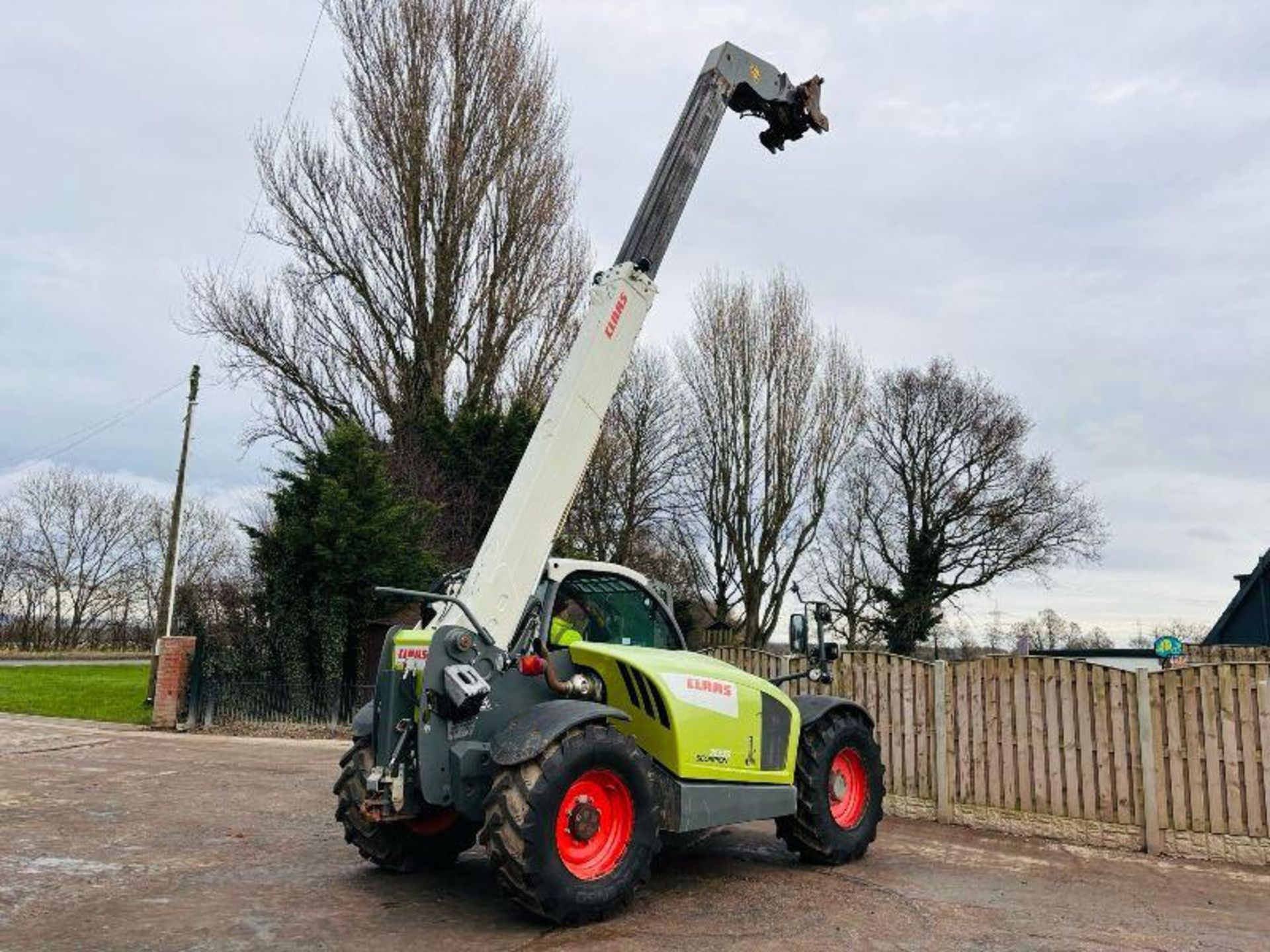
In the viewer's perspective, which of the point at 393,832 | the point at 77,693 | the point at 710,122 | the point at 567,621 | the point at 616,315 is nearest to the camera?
the point at 393,832

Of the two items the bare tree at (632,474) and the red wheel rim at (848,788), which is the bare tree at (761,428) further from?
the red wheel rim at (848,788)

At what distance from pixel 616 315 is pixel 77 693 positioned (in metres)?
20.7

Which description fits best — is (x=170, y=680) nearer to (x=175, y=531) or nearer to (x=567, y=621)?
(x=175, y=531)

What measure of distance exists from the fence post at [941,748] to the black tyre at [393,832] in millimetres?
4725

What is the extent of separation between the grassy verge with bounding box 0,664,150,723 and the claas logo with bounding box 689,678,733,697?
1391cm

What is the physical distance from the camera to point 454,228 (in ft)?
75.0

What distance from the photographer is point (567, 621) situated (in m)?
6.44

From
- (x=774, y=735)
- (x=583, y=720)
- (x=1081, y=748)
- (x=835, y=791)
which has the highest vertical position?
(x=583, y=720)

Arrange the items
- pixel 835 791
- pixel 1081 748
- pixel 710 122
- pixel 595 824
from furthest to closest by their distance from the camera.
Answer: pixel 1081 748, pixel 710 122, pixel 835 791, pixel 595 824

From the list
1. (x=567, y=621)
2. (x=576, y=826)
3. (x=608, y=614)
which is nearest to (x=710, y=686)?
(x=608, y=614)

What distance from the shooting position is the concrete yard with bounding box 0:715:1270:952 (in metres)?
4.99

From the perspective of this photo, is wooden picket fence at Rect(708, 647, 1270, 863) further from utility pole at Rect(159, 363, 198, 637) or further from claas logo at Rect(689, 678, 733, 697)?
utility pole at Rect(159, 363, 198, 637)

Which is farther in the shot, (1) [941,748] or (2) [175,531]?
(2) [175,531]

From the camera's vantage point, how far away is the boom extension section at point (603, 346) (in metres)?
5.89
